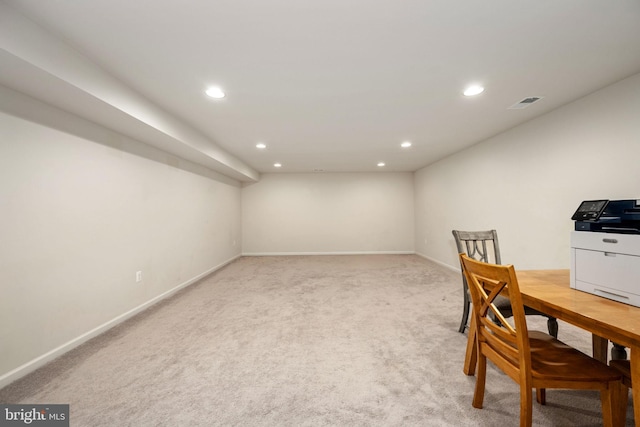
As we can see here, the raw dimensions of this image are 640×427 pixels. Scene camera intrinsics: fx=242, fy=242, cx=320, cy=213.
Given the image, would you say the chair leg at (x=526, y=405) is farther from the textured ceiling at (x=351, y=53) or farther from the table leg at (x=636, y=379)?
the textured ceiling at (x=351, y=53)

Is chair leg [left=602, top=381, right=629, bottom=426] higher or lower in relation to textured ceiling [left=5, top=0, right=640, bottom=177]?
lower

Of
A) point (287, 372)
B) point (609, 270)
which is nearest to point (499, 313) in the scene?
point (609, 270)

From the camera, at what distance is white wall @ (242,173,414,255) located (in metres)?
6.85

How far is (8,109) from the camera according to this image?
1712 mm

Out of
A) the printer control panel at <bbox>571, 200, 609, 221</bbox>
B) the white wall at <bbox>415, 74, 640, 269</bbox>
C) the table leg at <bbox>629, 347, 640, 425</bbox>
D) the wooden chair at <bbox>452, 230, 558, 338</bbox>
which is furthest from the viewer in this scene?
the white wall at <bbox>415, 74, 640, 269</bbox>

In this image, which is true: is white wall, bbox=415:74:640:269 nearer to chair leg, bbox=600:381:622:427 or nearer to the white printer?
the white printer

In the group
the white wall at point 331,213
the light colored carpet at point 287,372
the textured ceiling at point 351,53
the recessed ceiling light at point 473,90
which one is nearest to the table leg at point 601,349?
the light colored carpet at point 287,372

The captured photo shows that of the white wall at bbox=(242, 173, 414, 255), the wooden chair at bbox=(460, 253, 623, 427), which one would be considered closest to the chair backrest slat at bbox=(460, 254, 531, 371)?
the wooden chair at bbox=(460, 253, 623, 427)

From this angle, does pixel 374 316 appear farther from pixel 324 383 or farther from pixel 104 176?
pixel 104 176

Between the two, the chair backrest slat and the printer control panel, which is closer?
the chair backrest slat

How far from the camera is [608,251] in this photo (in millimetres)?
1133

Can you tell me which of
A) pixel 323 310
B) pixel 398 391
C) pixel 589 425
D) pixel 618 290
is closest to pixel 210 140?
pixel 323 310

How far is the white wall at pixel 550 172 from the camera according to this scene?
7.02 feet

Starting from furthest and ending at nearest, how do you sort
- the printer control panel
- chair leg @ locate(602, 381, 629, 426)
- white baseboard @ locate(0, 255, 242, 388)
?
1. white baseboard @ locate(0, 255, 242, 388)
2. the printer control panel
3. chair leg @ locate(602, 381, 629, 426)
